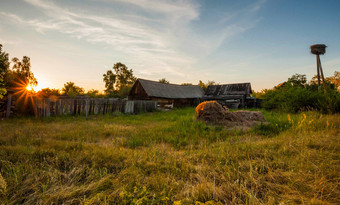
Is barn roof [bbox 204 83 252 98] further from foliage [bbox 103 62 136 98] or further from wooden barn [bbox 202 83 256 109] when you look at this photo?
foliage [bbox 103 62 136 98]

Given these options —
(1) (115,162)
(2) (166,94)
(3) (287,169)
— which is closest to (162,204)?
(1) (115,162)

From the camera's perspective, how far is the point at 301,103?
10.3 m

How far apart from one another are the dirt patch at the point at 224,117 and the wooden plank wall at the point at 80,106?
887 cm

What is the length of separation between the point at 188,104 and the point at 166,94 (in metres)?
6.18

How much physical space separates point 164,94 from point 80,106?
14.0 m

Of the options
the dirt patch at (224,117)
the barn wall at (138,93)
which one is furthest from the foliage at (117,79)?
the dirt patch at (224,117)

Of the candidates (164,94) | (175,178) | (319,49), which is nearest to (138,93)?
(164,94)

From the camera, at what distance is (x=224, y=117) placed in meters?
7.47

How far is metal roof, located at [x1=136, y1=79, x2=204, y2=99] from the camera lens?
23.2 m

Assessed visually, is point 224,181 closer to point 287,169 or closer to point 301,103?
point 287,169

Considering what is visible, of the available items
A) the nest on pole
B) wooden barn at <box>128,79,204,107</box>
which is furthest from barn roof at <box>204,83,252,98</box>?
the nest on pole

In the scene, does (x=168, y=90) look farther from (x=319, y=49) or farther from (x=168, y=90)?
(x=319, y=49)

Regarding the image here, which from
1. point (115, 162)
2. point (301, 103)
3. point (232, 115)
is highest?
point (301, 103)

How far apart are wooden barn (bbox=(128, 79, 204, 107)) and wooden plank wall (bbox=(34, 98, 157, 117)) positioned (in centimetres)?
710
